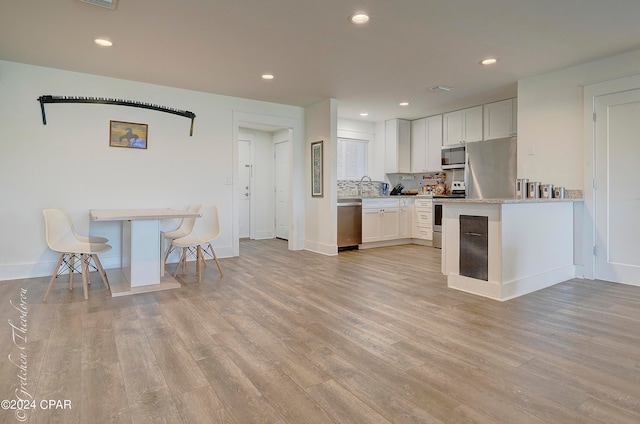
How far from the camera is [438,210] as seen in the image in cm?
630

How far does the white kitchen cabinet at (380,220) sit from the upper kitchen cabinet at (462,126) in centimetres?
153

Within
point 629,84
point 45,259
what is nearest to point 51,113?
point 45,259

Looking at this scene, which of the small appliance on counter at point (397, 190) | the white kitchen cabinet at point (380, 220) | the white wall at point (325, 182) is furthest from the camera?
the small appliance on counter at point (397, 190)

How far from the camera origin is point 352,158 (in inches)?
282

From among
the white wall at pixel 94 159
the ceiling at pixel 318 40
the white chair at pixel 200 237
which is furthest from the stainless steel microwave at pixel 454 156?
the white chair at pixel 200 237

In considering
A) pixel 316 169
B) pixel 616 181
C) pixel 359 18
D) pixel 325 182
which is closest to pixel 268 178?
pixel 316 169

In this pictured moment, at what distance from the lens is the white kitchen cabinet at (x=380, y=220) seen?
628 cm

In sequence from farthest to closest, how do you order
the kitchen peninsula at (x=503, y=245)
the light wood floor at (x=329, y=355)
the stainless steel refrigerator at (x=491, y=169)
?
the stainless steel refrigerator at (x=491, y=169) < the kitchen peninsula at (x=503, y=245) < the light wood floor at (x=329, y=355)

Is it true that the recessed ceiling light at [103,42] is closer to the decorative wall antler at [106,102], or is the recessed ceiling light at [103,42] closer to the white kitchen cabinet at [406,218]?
the decorative wall antler at [106,102]

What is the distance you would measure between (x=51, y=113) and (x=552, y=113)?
6115 mm

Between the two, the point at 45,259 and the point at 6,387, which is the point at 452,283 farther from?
the point at 45,259

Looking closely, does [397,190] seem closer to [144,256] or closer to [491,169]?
[491,169]

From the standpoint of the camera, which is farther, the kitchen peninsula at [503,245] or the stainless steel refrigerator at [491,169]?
the stainless steel refrigerator at [491,169]

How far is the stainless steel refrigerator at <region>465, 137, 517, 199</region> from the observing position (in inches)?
207
